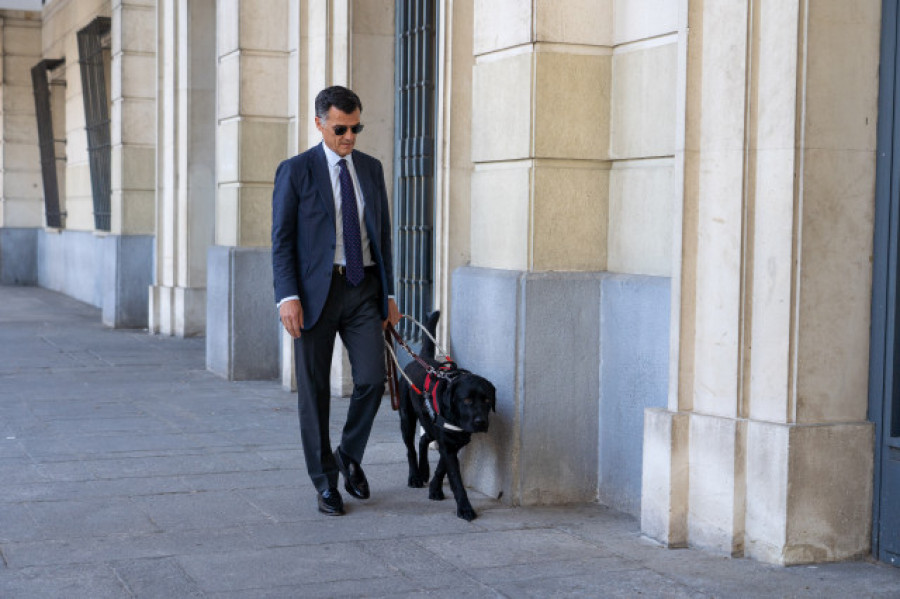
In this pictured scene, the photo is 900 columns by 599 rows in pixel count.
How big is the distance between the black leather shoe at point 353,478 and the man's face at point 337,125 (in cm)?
153

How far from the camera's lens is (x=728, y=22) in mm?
5500

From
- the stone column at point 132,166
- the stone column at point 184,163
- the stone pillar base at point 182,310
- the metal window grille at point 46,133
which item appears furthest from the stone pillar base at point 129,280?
the metal window grille at point 46,133

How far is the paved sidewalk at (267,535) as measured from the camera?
506cm

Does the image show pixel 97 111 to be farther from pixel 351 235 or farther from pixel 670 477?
pixel 670 477

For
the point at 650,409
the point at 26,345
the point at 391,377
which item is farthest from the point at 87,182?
the point at 650,409

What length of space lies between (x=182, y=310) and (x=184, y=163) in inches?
69.2

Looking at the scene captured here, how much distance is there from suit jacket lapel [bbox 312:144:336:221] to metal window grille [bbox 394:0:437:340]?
320cm

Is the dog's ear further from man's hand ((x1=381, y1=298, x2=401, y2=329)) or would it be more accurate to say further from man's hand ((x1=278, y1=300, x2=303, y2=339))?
man's hand ((x1=278, y1=300, x2=303, y2=339))

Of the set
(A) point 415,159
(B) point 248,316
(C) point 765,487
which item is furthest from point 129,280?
(C) point 765,487

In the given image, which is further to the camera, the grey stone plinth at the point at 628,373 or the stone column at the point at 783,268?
the grey stone plinth at the point at 628,373

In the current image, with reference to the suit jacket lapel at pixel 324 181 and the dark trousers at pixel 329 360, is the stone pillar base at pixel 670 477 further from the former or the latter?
the suit jacket lapel at pixel 324 181

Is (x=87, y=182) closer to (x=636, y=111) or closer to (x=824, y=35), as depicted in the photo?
(x=636, y=111)

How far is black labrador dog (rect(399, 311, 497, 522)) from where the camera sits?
6148 mm

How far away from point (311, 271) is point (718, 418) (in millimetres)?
2042
